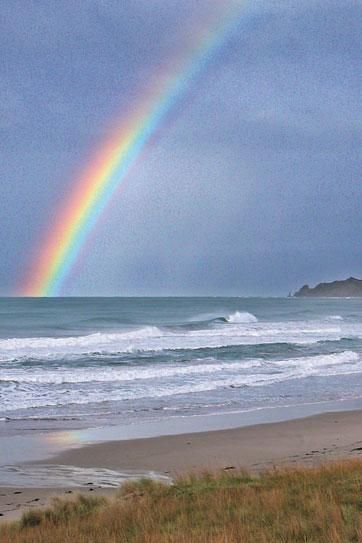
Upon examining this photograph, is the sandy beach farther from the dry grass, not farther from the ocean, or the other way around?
the ocean

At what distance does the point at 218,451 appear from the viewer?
1455cm

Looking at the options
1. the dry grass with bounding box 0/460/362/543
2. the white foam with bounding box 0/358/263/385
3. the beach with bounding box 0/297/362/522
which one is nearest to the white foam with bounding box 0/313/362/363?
the beach with bounding box 0/297/362/522

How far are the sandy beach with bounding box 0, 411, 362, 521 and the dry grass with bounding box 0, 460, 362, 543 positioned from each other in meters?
1.77

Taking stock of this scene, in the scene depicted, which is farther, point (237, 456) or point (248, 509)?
point (237, 456)

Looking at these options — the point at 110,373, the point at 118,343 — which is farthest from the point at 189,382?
the point at 118,343

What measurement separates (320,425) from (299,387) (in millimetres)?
7962

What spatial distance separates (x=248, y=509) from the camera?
8.16 m

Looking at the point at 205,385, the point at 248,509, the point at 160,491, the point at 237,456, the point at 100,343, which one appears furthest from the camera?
the point at 100,343

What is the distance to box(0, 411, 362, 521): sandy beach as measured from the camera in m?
12.9

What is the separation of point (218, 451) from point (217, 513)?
6509mm

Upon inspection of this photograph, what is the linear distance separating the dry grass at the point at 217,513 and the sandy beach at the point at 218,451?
177 centimetres

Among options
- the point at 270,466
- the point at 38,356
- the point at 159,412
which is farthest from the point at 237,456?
the point at 38,356

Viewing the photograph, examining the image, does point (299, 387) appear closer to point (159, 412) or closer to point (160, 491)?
point (159, 412)

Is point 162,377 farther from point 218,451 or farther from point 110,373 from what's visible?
point 218,451
